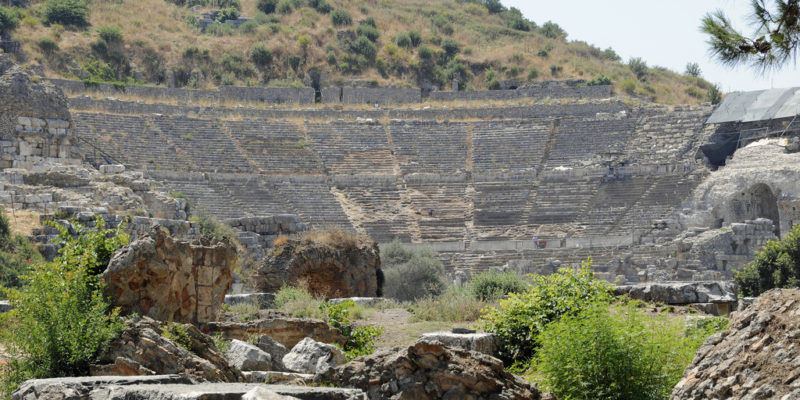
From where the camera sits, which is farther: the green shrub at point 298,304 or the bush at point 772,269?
the bush at point 772,269

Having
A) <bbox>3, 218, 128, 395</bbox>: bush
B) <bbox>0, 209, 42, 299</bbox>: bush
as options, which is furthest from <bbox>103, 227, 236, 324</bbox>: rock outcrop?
<bbox>0, 209, 42, 299</bbox>: bush

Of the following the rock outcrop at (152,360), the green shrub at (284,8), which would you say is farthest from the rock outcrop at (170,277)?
the green shrub at (284,8)

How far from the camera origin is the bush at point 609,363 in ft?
21.9

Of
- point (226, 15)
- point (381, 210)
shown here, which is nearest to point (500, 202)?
point (381, 210)

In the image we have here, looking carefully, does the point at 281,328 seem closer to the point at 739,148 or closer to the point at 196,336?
the point at 196,336

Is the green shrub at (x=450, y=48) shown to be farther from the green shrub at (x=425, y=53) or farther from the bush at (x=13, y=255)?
the bush at (x=13, y=255)

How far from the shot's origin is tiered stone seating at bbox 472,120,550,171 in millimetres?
37438

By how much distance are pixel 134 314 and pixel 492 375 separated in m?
3.64

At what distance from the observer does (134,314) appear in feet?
27.1

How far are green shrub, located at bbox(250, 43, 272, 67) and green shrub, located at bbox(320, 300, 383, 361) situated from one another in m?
39.7

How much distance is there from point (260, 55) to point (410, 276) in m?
30.2

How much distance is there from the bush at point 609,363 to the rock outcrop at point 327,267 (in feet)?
35.1

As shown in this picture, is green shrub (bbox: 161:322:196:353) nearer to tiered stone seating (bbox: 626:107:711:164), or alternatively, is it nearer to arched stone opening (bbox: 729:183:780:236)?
arched stone opening (bbox: 729:183:780:236)

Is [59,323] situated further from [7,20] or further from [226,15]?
[226,15]
